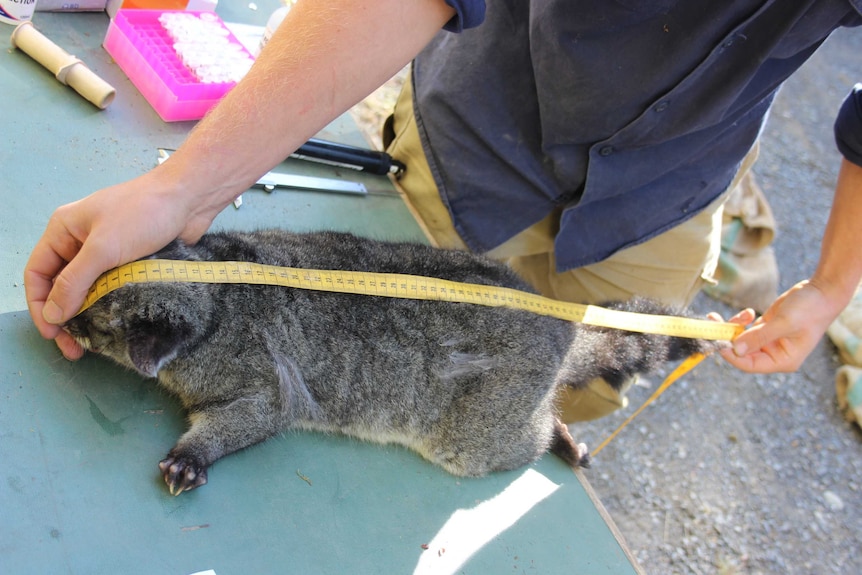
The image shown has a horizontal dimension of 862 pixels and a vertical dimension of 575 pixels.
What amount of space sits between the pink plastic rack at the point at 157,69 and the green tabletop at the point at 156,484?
140 mm

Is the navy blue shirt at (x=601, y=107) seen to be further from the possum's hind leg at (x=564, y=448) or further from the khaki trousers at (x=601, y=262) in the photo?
the possum's hind leg at (x=564, y=448)

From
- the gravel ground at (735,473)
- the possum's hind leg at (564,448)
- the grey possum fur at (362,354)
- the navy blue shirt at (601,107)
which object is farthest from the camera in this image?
the gravel ground at (735,473)

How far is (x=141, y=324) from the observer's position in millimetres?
2039

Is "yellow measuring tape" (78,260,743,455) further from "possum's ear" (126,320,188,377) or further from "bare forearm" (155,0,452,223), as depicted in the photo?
"bare forearm" (155,0,452,223)

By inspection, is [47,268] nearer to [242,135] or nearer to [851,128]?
[242,135]

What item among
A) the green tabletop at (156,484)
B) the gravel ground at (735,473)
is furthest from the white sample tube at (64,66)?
the gravel ground at (735,473)

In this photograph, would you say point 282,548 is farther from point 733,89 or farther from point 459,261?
point 733,89

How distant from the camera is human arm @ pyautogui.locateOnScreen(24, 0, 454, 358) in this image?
1.75 meters

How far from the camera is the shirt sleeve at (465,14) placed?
71.8 inches

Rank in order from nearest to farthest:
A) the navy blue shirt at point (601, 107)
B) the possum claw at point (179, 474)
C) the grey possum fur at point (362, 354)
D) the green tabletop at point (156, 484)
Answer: the green tabletop at point (156, 484), the possum claw at point (179, 474), the grey possum fur at point (362, 354), the navy blue shirt at point (601, 107)

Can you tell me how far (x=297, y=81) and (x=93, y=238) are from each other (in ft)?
2.21

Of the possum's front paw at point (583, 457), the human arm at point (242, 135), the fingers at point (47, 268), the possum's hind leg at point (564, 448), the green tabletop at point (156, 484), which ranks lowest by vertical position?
the possum's front paw at point (583, 457)

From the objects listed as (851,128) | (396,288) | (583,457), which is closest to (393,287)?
(396,288)

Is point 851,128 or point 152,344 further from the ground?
point 851,128
